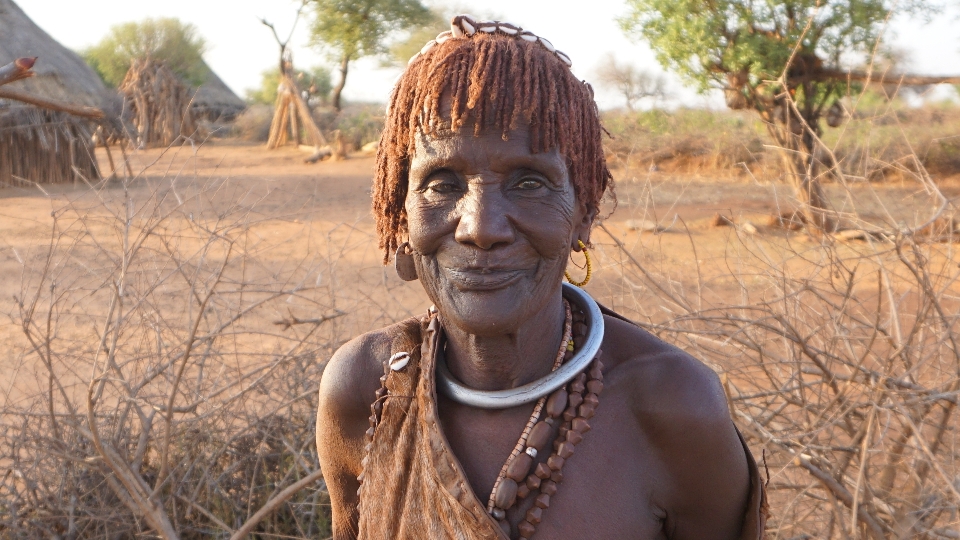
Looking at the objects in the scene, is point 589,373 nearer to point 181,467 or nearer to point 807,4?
point 181,467

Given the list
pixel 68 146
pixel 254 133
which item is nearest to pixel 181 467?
pixel 68 146

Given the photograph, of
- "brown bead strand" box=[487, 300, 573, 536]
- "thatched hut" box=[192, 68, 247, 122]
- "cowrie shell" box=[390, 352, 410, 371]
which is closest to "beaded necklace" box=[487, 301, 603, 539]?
"brown bead strand" box=[487, 300, 573, 536]

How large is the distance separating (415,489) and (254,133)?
24345mm

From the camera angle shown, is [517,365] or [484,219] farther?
→ [517,365]

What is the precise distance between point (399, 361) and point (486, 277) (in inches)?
12.1

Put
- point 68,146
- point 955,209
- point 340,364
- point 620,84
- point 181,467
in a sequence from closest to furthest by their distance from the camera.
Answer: point 340,364 → point 955,209 → point 181,467 → point 68,146 → point 620,84

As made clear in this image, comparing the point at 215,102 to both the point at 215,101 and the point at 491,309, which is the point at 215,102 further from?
the point at 491,309

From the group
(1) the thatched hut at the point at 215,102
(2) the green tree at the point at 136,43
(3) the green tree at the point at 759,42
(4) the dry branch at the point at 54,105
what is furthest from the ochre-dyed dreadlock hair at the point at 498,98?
(2) the green tree at the point at 136,43

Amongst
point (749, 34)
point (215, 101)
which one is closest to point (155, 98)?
point (215, 101)

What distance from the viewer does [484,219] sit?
1.31 meters

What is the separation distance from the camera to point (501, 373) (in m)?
1.46

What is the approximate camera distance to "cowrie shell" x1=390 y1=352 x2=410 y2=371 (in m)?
1.54

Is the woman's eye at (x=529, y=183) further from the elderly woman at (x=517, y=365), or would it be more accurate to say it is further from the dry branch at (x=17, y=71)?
the dry branch at (x=17, y=71)

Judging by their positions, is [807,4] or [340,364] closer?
[340,364]
